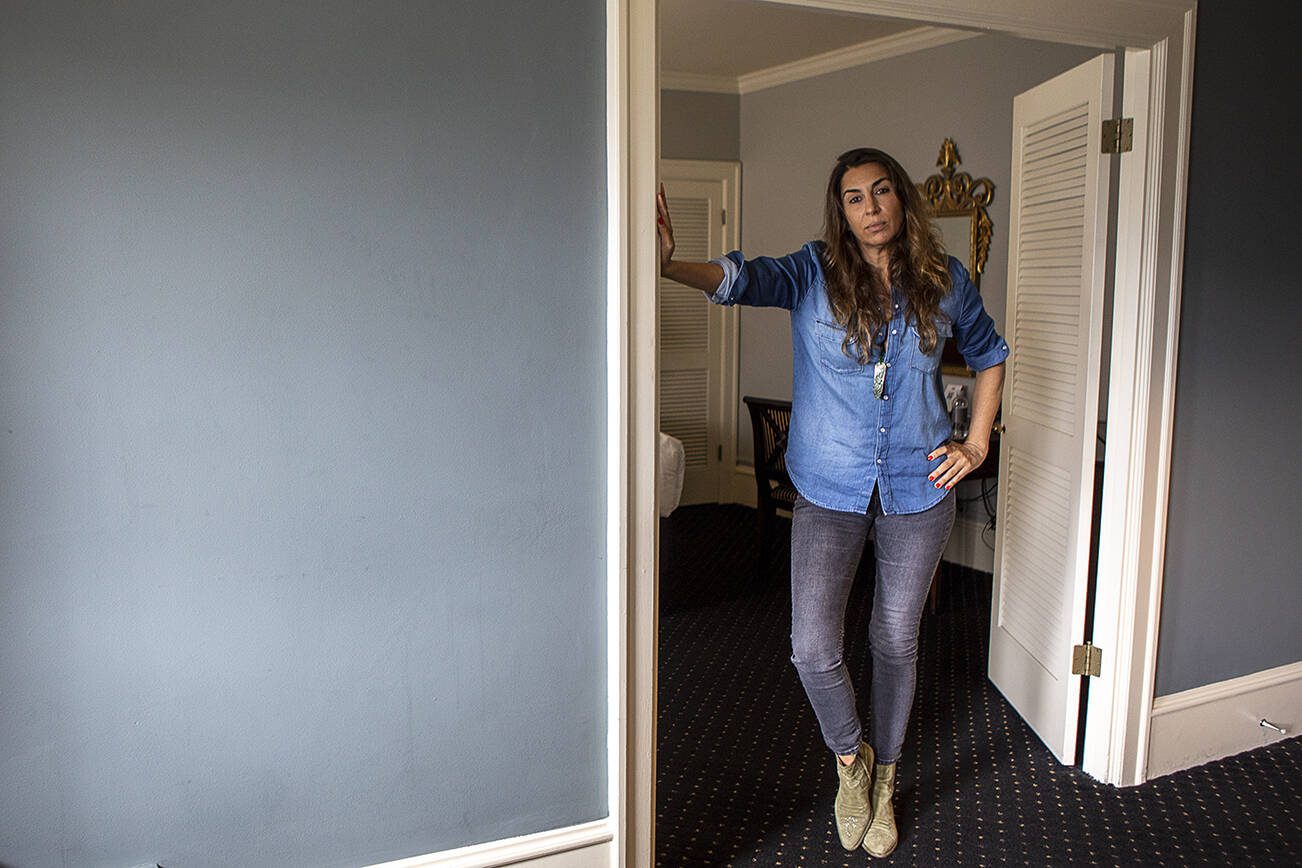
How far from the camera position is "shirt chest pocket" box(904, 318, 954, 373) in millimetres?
2402

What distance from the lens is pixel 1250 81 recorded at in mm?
2746

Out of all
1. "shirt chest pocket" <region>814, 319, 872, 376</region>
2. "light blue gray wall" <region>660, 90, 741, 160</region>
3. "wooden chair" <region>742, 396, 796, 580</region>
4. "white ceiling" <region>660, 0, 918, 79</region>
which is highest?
"white ceiling" <region>660, 0, 918, 79</region>

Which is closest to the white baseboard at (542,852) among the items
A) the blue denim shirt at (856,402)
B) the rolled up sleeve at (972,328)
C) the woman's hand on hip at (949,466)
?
the blue denim shirt at (856,402)

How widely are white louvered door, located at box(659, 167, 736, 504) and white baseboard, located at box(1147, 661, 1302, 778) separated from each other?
3.52 metres

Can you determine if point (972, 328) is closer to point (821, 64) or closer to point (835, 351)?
point (835, 351)

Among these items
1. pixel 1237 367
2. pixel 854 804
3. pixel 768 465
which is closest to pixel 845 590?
pixel 854 804

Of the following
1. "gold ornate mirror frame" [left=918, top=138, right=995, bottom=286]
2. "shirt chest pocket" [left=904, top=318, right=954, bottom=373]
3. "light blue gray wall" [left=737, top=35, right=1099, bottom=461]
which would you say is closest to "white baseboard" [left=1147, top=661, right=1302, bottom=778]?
"shirt chest pocket" [left=904, top=318, right=954, bottom=373]

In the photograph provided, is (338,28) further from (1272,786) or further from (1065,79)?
(1272,786)

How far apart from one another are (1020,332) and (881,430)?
1.08 meters

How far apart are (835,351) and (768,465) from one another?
2.41 metres

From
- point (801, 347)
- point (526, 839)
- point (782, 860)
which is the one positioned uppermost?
point (801, 347)

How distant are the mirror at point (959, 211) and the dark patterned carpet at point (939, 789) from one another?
177 cm

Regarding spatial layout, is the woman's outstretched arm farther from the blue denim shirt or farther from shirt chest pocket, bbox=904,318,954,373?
shirt chest pocket, bbox=904,318,954,373

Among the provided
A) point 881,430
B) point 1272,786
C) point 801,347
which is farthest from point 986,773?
point 801,347
